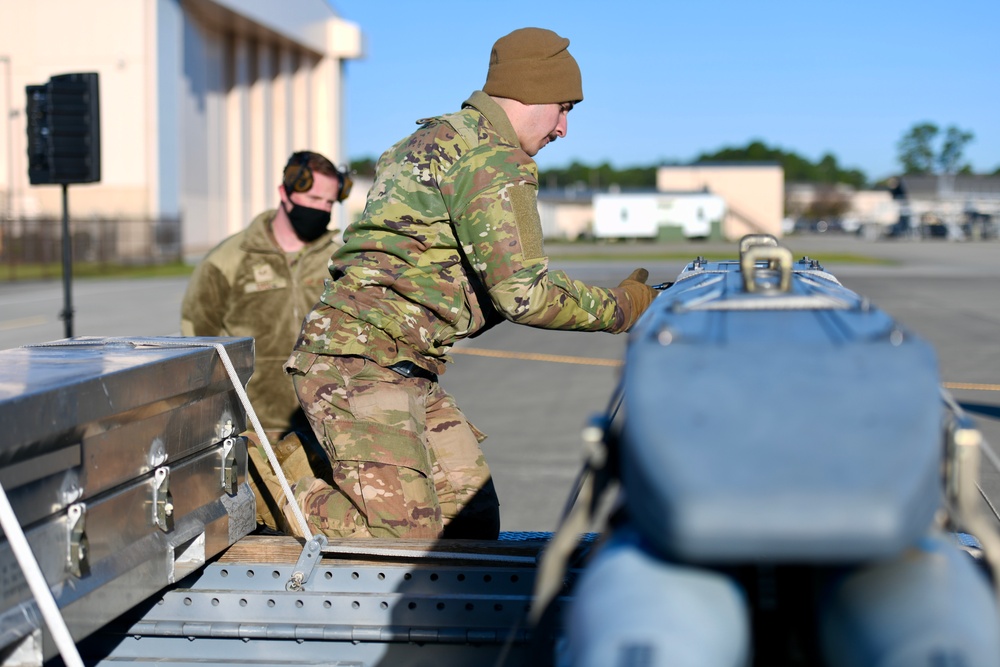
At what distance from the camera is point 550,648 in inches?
97.0

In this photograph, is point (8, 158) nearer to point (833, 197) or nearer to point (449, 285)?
point (449, 285)

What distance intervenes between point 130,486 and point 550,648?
96 cm

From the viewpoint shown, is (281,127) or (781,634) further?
(281,127)

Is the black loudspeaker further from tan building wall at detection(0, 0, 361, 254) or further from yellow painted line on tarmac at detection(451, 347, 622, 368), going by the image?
tan building wall at detection(0, 0, 361, 254)

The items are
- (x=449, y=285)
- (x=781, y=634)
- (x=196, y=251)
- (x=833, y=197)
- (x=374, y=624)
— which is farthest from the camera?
(x=833, y=197)

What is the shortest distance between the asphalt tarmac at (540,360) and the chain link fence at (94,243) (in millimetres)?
7270

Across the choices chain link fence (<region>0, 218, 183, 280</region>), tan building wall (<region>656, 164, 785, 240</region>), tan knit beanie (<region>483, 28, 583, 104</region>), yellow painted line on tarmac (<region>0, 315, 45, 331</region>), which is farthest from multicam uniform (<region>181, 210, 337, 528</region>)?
tan building wall (<region>656, 164, 785, 240</region>)

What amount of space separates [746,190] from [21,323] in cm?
8194

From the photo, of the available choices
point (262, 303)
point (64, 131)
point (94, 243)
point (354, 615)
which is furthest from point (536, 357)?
point (94, 243)

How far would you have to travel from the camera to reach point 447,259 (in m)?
3.49

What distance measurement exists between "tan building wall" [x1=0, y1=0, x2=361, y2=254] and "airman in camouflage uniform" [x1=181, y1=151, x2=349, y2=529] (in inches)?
1023

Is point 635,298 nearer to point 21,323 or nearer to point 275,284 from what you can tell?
point 275,284

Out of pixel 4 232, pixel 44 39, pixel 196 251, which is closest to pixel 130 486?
pixel 4 232

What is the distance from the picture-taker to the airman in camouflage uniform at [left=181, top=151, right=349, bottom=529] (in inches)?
210
